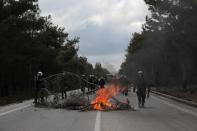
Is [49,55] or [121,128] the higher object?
[49,55]

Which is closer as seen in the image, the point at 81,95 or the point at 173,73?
the point at 81,95

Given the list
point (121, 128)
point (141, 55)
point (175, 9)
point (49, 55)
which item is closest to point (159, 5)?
point (175, 9)

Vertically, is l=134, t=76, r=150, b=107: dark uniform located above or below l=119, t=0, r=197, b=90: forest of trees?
below

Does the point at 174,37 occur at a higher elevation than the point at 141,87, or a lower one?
higher

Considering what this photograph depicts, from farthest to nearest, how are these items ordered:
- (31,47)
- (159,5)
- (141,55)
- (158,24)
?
(141,55) < (158,24) < (31,47) < (159,5)

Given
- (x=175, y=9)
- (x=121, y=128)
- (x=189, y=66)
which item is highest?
(x=175, y=9)

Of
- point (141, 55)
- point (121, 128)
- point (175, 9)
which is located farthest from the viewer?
point (141, 55)

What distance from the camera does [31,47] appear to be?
63.2m

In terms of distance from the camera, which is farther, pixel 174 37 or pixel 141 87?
pixel 174 37

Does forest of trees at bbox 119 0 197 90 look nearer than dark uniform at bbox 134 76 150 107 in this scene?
No

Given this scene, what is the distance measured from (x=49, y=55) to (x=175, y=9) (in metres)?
26.1

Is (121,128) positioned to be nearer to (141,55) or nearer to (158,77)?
(158,77)

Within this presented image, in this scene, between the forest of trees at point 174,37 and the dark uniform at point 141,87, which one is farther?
the forest of trees at point 174,37

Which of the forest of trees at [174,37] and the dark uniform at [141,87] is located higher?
the forest of trees at [174,37]
